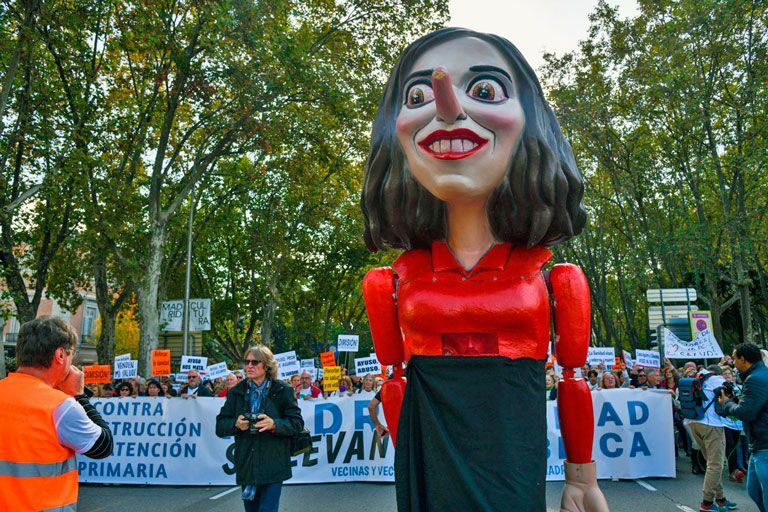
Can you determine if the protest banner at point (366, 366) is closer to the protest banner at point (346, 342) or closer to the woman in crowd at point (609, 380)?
the protest banner at point (346, 342)

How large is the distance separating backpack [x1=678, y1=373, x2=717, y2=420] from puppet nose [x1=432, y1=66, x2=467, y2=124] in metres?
6.41

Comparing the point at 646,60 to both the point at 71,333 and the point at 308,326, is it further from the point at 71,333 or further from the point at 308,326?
the point at 308,326

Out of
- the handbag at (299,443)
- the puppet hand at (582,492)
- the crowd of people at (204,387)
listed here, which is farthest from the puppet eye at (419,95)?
the crowd of people at (204,387)

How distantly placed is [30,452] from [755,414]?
15.9 feet

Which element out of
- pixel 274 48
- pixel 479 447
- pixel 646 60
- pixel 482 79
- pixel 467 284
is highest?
pixel 646 60

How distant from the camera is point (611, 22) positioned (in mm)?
16891

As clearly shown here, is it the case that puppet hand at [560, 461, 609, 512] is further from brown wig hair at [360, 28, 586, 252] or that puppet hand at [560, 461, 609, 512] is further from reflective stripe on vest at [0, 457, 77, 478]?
reflective stripe on vest at [0, 457, 77, 478]

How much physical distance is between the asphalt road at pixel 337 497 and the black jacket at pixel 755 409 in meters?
2.47

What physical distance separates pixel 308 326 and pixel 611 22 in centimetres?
2287

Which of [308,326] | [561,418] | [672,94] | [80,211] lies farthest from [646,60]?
[308,326]

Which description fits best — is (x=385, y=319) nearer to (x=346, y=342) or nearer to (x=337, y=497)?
(x=337, y=497)

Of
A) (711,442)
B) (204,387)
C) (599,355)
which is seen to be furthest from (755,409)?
(204,387)

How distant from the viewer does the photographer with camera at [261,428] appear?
452cm

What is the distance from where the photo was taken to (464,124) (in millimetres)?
2359
